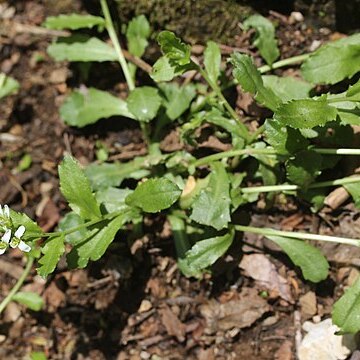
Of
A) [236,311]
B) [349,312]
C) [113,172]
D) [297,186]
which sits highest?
[297,186]

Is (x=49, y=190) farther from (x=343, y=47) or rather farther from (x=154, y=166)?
(x=343, y=47)

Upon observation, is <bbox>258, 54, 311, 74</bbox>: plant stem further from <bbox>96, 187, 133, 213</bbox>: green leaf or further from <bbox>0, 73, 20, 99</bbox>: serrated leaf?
<bbox>0, 73, 20, 99</bbox>: serrated leaf

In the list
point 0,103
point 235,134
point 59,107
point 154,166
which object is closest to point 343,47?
point 235,134

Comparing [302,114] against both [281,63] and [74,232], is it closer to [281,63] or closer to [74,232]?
[281,63]

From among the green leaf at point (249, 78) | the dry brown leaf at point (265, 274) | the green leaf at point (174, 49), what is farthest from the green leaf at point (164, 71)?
the dry brown leaf at point (265, 274)

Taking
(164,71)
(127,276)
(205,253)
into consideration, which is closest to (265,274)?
(205,253)

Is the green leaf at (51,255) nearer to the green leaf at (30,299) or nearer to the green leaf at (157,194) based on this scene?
the green leaf at (157,194)

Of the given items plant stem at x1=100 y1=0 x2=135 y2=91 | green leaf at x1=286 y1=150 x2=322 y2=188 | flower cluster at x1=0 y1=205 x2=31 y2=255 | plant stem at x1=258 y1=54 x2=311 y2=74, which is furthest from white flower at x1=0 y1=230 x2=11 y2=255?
plant stem at x1=258 y1=54 x2=311 y2=74
